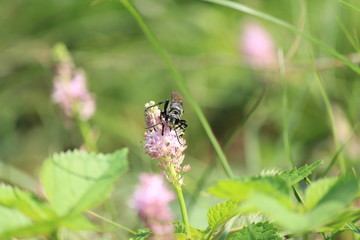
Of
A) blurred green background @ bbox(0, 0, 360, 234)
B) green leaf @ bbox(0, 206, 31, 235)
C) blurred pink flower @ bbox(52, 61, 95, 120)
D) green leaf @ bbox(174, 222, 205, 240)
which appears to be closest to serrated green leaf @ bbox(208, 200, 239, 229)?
green leaf @ bbox(174, 222, 205, 240)

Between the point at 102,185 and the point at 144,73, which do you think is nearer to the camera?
the point at 102,185

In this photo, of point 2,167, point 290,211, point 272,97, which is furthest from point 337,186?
point 272,97

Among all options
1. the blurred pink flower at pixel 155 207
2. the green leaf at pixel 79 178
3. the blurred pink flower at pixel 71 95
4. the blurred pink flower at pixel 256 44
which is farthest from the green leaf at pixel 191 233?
the blurred pink flower at pixel 256 44

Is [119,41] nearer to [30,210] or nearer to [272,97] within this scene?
[272,97]

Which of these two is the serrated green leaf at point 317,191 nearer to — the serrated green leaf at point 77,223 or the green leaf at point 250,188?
the green leaf at point 250,188

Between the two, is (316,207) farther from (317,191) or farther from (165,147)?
(165,147)

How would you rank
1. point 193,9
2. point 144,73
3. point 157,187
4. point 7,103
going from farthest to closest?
point 193,9, point 144,73, point 7,103, point 157,187

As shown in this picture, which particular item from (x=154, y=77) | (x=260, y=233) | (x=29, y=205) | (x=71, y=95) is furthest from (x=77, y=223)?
(x=154, y=77)
